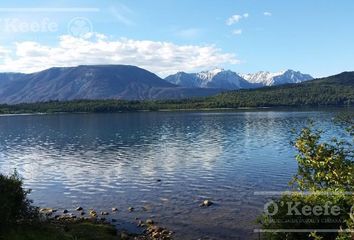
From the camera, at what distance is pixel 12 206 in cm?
3497

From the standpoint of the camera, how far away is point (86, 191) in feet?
227

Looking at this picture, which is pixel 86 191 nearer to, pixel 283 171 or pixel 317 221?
pixel 283 171

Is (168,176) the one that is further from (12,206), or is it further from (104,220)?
(12,206)

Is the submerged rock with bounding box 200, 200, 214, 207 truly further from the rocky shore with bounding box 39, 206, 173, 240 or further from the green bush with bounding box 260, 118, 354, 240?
the green bush with bounding box 260, 118, 354, 240

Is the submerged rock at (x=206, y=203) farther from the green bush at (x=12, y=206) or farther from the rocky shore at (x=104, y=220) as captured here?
the green bush at (x=12, y=206)

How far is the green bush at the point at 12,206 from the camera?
109 feet

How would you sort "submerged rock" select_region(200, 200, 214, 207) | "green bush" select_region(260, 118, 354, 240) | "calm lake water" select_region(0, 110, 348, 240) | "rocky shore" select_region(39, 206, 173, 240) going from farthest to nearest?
"submerged rock" select_region(200, 200, 214, 207) < "calm lake water" select_region(0, 110, 348, 240) < "rocky shore" select_region(39, 206, 173, 240) < "green bush" select_region(260, 118, 354, 240)

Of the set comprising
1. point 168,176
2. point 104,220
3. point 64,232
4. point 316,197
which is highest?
point 316,197

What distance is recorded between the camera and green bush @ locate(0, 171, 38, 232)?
33.2 metres

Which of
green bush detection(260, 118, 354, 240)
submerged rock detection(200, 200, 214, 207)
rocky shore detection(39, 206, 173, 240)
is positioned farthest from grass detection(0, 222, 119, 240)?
green bush detection(260, 118, 354, 240)

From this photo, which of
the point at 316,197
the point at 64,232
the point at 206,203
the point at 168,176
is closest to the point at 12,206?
the point at 64,232

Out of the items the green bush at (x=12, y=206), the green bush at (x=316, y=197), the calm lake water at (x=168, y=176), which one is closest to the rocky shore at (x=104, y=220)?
the calm lake water at (x=168, y=176)

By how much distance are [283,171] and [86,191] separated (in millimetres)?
35648

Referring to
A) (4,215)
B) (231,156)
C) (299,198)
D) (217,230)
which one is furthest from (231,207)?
(231,156)
